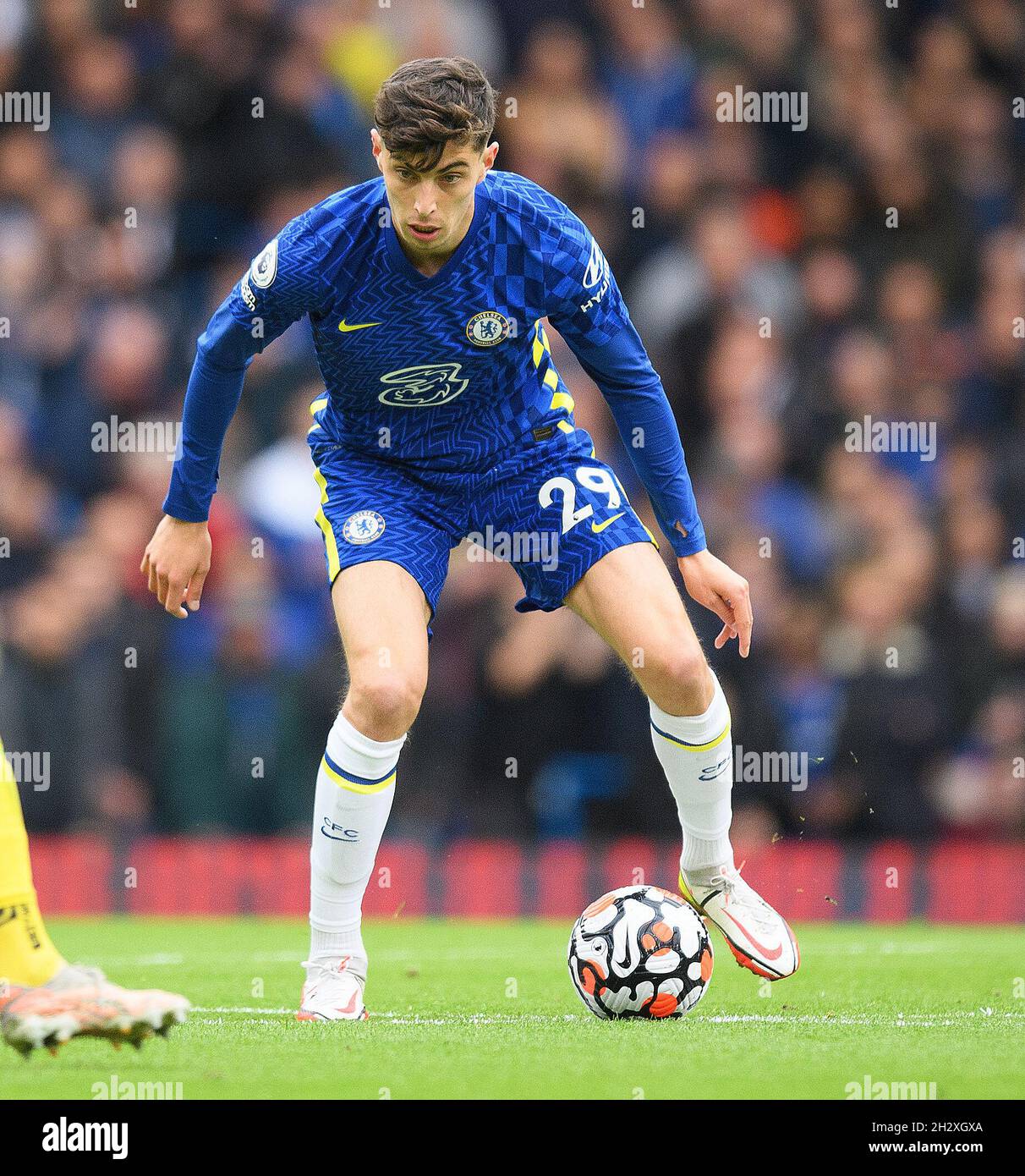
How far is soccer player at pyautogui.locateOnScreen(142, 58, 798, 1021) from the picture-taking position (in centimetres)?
573

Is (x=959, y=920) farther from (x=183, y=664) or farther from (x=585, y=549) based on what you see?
(x=585, y=549)

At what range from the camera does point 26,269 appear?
12984 mm

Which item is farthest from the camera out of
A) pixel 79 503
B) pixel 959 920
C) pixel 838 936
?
pixel 79 503

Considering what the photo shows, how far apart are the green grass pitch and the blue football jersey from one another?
1.54 meters

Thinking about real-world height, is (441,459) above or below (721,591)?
above

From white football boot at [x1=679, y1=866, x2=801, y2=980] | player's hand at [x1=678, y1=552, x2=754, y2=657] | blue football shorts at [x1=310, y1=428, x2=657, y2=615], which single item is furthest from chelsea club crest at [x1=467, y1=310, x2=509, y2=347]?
white football boot at [x1=679, y1=866, x2=801, y2=980]

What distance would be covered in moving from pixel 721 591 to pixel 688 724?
0.44 meters

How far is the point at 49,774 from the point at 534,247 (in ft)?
19.6

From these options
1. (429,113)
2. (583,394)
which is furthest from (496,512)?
(583,394)

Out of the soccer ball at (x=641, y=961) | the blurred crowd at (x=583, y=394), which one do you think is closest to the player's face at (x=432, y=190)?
the soccer ball at (x=641, y=961)

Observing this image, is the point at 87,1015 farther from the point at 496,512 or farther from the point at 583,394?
the point at 583,394

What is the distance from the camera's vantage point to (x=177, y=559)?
19.6 ft

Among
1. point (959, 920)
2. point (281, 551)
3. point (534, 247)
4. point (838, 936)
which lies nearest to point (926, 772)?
→ point (959, 920)

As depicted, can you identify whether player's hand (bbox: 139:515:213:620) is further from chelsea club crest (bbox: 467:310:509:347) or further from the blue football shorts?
chelsea club crest (bbox: 467:310:509:347)
